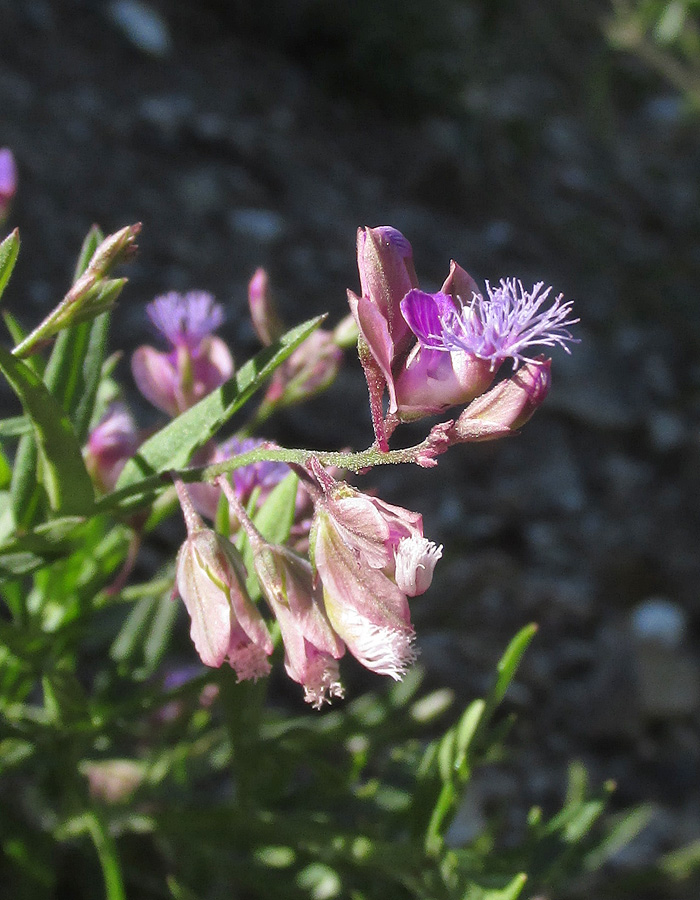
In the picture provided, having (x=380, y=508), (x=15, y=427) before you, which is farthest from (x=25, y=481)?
(x=380, y=508)

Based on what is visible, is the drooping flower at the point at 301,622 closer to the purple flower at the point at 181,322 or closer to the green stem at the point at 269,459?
the green stem at the point at 269,459

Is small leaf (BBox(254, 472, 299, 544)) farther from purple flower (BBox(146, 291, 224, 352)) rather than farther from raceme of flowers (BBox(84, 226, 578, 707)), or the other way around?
purple flower (BBox(146, 291, 224, 352))

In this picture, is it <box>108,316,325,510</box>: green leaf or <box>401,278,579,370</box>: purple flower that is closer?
<box>401,278,579,370</box>: purple flower

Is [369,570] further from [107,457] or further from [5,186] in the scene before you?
[5,186]

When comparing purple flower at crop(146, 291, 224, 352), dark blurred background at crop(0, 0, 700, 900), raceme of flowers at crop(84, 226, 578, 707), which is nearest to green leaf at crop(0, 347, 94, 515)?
raceme of flowers at crop(84, 226, 578, 707)

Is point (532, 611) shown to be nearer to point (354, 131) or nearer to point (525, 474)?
point (525, 474)

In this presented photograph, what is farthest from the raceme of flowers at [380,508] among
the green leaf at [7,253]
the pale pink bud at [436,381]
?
the green leaf at [7,253]

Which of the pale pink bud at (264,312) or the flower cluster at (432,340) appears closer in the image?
the flower cluster at (432,340)
